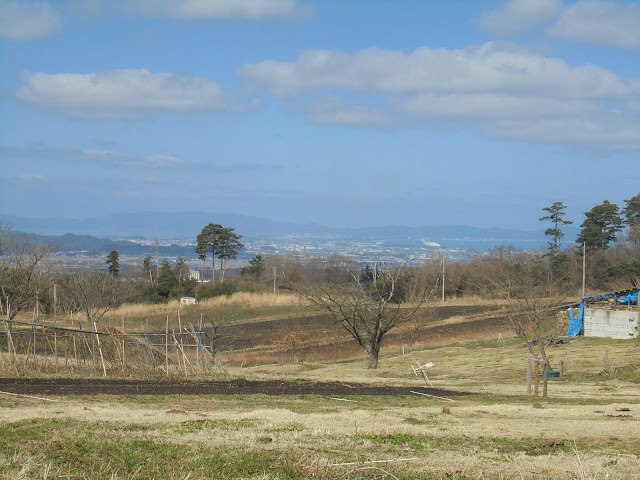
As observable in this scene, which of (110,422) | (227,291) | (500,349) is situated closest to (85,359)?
(110,422)

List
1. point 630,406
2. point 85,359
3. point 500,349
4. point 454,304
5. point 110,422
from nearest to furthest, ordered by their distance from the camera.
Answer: point 110,422 < point 630,406 < point 85,359 < point 500,349 < point 454,304

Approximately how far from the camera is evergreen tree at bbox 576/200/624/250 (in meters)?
90.9

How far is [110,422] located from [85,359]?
42.9 ft

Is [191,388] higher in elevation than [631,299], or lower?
lower

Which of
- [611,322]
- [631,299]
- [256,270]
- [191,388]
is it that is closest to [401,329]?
[611,322]

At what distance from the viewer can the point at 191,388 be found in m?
21.2

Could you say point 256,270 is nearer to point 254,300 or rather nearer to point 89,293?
point 254,300

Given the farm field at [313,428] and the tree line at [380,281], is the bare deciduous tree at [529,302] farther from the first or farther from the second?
the farm field at [313,428]

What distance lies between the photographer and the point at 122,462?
8883mm

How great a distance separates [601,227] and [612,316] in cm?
5340

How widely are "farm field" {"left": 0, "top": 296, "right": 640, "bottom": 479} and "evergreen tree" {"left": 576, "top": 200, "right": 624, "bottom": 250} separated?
219ft

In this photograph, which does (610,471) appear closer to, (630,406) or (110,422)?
(110,422)

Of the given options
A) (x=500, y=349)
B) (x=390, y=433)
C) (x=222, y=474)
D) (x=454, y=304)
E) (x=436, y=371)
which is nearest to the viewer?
(x=222, y=474)

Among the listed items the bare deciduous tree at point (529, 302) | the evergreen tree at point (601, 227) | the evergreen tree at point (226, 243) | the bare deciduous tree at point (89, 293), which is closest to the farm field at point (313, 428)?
the bare deciduous tree at point (529, 302)
